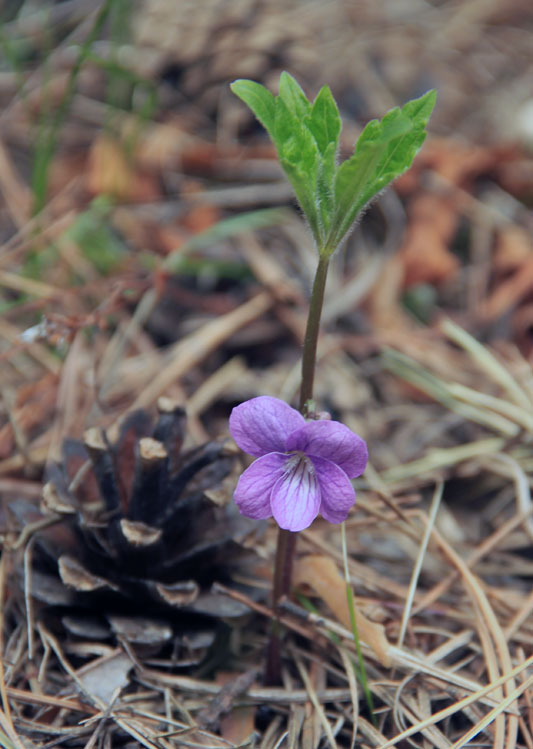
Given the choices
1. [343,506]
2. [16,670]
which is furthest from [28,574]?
[343,506]

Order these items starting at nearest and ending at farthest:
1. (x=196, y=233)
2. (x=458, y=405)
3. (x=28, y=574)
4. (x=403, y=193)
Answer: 1. (x=28, y=574)
2. (x=458, y=405)
3. (x=196, y=233)
4. (x=403, y=193)

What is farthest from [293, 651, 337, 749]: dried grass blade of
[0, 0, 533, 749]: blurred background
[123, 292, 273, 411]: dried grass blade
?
[123, 292, 273, 411]: dried grass blade

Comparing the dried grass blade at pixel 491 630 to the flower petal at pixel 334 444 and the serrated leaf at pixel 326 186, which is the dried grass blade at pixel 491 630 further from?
the serrated leaf at pixel 326 186

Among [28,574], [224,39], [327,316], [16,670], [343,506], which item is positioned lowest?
[327,316]

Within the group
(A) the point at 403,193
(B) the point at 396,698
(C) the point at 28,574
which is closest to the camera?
(B) the point at 396,698

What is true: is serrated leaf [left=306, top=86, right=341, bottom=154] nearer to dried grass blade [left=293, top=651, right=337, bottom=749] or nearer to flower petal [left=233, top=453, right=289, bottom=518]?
flower petal [left=233, top=453, right=289, bottom=518]

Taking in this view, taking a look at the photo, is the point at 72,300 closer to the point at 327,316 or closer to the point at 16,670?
the point at 327,316

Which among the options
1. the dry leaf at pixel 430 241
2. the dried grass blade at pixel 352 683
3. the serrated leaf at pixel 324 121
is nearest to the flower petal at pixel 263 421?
the serrated leaf at pixel 324 121
